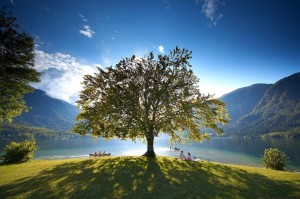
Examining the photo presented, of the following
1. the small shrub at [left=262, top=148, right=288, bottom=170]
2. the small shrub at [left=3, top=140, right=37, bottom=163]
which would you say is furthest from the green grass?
the small shrub at [left=262, top=148, right=288, bottom=170]

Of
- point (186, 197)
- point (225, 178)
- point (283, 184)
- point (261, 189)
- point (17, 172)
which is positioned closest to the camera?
point (186, 197)

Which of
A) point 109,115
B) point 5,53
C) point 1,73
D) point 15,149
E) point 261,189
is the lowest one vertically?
point 261,189

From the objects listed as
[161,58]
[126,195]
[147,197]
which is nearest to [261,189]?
[147,197]

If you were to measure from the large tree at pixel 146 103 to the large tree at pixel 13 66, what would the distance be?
8.97 metres

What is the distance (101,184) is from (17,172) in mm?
12450

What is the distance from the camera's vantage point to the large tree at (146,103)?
3528cm

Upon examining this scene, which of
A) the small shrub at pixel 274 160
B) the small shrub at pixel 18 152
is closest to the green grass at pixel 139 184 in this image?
the small shrub at pixel 18 152

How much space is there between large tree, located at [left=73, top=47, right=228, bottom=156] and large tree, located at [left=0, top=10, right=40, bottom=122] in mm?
8974

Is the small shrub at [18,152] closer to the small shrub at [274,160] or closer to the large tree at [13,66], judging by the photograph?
the large tree at [13,66]

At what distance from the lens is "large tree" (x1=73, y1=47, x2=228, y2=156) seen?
35281 mm

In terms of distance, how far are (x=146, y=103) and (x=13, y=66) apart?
66.6 feet

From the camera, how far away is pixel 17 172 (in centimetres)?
2552

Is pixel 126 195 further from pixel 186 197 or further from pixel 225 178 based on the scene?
pixel 225 178

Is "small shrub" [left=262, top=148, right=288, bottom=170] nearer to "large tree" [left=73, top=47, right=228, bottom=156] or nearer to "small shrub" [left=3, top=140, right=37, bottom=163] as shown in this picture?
"large tree" [left=73, top=47, right=228, bottom=156]
